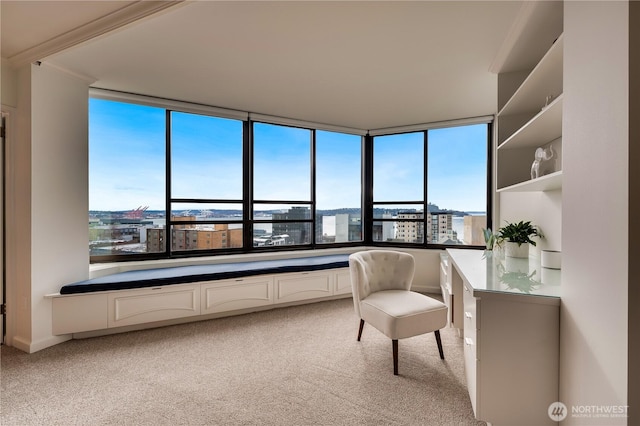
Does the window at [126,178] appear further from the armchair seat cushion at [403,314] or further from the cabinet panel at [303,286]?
the armchair seat cushion at [403,314]

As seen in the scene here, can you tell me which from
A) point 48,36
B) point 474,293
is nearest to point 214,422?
point 474,293

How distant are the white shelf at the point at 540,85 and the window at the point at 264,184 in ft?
6.16

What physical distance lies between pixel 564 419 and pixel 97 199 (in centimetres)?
420

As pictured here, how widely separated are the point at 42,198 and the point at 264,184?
2.31m

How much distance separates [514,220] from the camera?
3307 mm

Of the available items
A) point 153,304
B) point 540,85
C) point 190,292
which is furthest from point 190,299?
point 540,85

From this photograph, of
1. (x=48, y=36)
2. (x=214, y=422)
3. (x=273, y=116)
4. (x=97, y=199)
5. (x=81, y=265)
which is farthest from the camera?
(x=273, y=116)

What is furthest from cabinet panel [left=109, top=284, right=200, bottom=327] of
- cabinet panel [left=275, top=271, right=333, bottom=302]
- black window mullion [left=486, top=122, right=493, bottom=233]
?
black window mullion [left=486, top=122, right=493, bottom=233]

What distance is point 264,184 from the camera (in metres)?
4.18

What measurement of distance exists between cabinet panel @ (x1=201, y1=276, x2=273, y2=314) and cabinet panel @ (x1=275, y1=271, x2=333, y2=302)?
0.14 metres

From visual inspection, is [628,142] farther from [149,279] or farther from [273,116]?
[273,116]

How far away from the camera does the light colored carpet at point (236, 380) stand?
1738 millimetres

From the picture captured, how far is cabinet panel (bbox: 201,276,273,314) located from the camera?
10.7 feet

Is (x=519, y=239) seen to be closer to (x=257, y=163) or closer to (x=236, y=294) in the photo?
(x=236, y=294)
